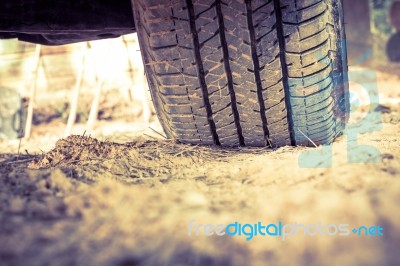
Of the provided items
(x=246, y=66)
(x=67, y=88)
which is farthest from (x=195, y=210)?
(x=67, y=88)

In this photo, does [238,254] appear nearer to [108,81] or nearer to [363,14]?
[108,81]

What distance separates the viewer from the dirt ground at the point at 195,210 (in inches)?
22.9

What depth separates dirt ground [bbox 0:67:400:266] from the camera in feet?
1.91

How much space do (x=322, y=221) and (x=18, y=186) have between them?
3.01 feet

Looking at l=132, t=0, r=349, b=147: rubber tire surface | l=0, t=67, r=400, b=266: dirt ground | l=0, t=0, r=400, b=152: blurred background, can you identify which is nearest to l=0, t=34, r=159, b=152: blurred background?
l=0, t=0, r=400, b=152: blurred background

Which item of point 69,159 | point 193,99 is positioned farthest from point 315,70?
point 69,159

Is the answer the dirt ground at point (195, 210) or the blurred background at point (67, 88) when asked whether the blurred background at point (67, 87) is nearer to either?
the blurred background at point (67, 88)

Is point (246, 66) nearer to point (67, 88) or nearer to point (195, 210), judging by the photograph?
point (195, 210)

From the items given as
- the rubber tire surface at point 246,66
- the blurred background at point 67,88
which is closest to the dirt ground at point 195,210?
the rubber tire surface at point 246,66

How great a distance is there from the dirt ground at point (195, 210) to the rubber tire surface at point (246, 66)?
252 mm

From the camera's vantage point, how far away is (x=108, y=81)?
16.5 ft

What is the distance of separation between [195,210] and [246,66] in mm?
690

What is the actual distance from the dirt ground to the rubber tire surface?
252 mm

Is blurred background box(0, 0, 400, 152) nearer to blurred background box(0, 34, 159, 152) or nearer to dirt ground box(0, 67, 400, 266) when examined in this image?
blurred background box(0, 34, 159, 152)
